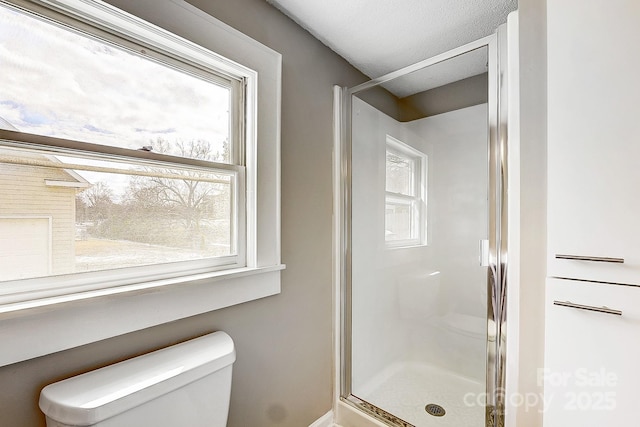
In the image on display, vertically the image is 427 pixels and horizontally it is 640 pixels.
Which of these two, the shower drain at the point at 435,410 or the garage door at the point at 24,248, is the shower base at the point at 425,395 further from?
the garage door at the point at 24,248

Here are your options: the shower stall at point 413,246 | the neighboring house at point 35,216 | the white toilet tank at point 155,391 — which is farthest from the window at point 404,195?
the neighboring house at point 35,216

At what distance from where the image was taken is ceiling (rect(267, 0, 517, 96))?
49.7 inches

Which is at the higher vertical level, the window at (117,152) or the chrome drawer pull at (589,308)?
the window at (117,152)

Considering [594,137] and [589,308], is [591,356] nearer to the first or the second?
[589,308]

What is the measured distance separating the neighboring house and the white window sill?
0.10 m

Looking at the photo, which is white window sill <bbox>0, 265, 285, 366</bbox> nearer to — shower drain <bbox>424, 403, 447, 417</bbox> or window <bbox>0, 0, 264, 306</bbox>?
window <bbox>0, 0, 264, 306</bbox>

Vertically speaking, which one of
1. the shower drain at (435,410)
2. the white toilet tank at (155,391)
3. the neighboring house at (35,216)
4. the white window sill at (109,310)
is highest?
the neighboring house at (35,216)

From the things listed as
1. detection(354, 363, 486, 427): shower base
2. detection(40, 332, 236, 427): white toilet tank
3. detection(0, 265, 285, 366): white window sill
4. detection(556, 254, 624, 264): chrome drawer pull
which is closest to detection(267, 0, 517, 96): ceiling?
detection(556, 254, 624, 264): chrome drawer pull

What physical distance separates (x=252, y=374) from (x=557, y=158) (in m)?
1.34

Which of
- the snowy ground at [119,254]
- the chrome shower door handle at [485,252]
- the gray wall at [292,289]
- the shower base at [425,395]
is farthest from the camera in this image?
the shower base at [425,395]

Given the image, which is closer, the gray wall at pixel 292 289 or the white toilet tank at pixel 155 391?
the white toilet tank at pixel 155 391

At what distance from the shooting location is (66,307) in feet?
2.53

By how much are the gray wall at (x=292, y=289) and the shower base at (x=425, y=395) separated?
333 millimetres

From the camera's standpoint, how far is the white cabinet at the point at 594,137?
0.78m
